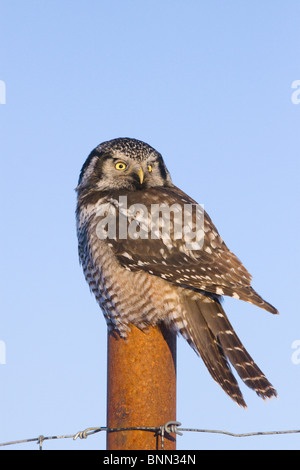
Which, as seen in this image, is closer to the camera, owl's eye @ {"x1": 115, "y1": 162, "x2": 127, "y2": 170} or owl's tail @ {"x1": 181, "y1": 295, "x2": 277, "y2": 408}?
owl's tail @ {"x1": 181, "y1": 295, "x2": 277, "y2": 408}

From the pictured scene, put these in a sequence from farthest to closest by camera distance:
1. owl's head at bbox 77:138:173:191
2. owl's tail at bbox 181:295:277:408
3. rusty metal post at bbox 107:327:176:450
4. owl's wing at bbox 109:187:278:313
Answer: owl's head at bbox 77:138:173:191, owl's wing at bbox 109:187:278:313, owl's tail at bbox 181:295:277:408, rusty metal post at bbox 107:327:176:450

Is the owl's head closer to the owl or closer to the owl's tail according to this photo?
the owl

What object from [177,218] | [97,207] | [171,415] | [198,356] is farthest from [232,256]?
[171,415]

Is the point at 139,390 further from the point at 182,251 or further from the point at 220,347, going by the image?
the point at 182,251

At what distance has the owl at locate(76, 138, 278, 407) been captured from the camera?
4539 millimetres

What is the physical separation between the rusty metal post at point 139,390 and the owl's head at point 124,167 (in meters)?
1.91

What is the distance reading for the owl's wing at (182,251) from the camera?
15.0 ft

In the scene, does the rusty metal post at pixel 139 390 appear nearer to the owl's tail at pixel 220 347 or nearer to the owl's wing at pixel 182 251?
the owl's tail at pixel 220 347

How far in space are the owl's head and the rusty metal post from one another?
1.91 meters

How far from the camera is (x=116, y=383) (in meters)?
3.83

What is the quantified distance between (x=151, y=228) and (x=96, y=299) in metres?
0.72

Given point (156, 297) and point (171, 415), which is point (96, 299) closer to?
point (156, 297)

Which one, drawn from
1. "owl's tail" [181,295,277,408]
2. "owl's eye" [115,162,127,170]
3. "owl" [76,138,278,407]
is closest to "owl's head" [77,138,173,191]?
"owl's eye" [115,162,127,170]

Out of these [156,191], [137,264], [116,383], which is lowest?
[116,383]
